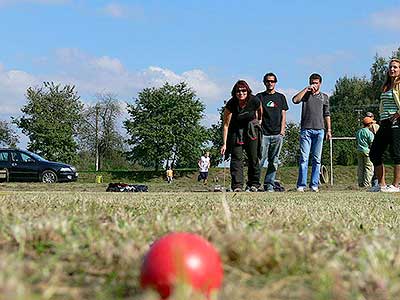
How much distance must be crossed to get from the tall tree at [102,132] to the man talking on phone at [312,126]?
5627 cm

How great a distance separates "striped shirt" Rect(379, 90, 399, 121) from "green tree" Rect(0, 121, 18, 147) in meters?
60.3

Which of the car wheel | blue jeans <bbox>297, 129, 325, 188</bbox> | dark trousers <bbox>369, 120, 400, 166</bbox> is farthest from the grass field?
the car wheel

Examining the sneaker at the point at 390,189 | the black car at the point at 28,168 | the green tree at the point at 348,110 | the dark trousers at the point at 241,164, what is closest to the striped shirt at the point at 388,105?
the sneaker at the point at 390,189

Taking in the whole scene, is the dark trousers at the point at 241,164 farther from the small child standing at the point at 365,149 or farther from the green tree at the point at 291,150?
the green tree at the point at 291,150

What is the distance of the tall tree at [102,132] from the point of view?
68.8m

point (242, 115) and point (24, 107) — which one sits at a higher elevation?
point (24, 107)

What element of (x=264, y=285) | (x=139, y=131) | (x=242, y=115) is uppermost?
(x=139, y=131)

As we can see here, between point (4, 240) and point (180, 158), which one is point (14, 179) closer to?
point (4, 240)

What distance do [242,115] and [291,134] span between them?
55.3 m

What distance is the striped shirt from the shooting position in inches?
426

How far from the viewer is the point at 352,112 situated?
74125 mm

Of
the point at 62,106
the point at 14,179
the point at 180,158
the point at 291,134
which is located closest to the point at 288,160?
the point at 291,134

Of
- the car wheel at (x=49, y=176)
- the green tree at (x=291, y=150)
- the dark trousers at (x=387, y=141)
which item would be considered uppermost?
the green tree at (x=291, y=150)

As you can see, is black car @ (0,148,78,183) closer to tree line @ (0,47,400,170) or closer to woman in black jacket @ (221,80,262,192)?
woman in black jacket @ (221,80,262,192)
